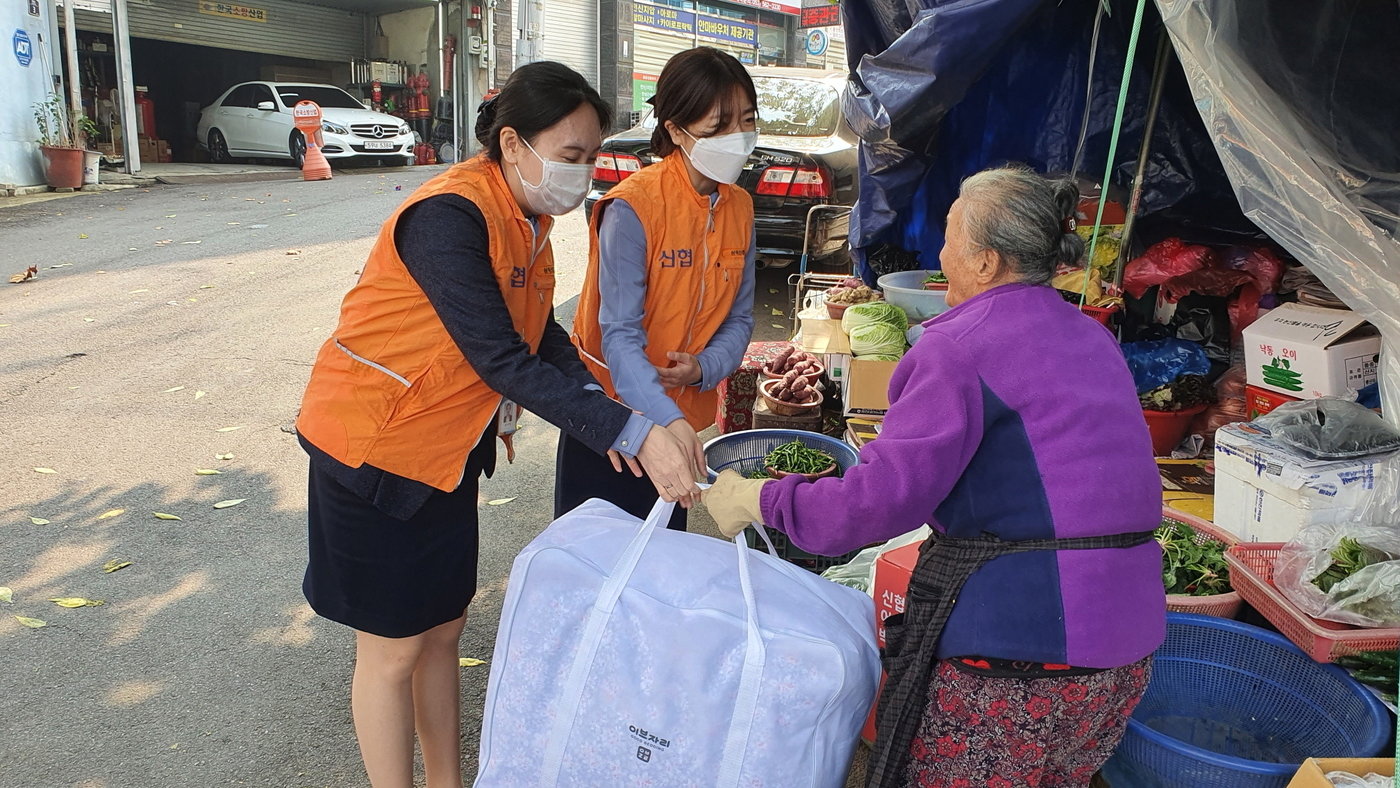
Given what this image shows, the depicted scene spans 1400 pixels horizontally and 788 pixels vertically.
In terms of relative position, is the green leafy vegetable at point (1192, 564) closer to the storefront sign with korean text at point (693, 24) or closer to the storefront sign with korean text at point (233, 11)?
the storefront sign with korean text at point (233, 11)

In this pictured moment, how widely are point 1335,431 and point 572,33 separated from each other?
2294 cm

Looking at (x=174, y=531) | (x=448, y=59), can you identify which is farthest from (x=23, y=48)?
(x=174, y=531)

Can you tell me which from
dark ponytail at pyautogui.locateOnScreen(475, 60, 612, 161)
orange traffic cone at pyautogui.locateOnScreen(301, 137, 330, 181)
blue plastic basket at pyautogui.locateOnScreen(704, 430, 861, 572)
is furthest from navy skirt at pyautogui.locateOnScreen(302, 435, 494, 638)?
orange traffic cone at pyautogui.locateOnScreen(301, 137, 330, 181)

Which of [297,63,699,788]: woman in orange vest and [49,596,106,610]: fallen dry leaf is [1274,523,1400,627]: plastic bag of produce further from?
[49,596,106,610]: fallen dry leaf

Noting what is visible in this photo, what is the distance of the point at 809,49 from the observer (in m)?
28.3

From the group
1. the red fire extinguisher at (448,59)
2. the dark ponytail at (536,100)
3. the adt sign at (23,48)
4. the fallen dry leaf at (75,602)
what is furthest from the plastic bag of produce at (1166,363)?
the red fire extinguisher at (448,59)

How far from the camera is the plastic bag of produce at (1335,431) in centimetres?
271

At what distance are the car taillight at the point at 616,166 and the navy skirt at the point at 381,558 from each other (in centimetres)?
574

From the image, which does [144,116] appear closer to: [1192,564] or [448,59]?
[448,59]

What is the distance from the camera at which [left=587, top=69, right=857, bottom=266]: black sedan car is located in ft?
24.4

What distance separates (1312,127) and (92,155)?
14690 mm

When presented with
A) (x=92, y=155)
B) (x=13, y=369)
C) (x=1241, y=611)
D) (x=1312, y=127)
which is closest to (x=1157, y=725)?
(x=1241, y=611)

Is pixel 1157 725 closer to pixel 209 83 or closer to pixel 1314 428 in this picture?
pixel 1314 428

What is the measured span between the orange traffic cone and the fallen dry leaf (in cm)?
1253
